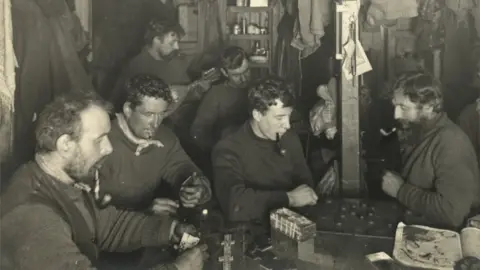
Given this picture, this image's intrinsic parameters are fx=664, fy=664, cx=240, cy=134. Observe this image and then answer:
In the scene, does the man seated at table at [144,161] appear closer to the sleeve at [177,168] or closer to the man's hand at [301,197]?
the sleeve at [177,168]

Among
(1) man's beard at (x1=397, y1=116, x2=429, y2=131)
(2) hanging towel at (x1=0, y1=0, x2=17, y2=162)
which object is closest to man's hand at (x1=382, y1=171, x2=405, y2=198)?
(1) man's beard at (x1=397, y1=116, x2=429, y2=131)

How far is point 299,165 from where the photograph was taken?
6.99ft

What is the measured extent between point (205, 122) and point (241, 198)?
0.38 metres

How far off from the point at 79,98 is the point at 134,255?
0.43m

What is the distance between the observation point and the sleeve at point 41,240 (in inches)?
56.6

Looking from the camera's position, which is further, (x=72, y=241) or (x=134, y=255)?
(x=134, y=255)

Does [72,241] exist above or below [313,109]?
below

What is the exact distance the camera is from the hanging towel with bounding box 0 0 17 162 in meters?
1.73

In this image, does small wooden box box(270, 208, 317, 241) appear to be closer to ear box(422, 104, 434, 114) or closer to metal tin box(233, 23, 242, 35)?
ear box(422, 104, 434, 114)

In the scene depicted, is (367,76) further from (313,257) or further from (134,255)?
(134,255)

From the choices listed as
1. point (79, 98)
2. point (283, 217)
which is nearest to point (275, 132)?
point (283, 217)

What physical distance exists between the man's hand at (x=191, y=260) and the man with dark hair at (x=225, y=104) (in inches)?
24.6

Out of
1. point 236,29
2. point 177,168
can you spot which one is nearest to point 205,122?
point 177,168

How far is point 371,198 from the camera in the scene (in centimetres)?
212
